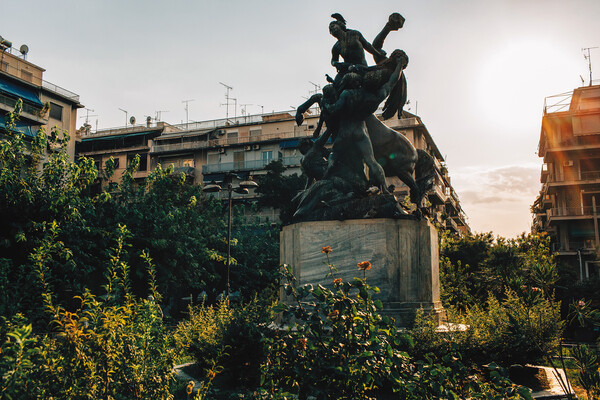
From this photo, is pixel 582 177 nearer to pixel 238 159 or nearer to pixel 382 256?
pixel 238 159

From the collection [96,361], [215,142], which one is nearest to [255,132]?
[215,142]

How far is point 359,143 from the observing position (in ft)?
26.6

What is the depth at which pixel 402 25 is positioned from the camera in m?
8.20

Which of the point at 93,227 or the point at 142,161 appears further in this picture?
the point at 142,161

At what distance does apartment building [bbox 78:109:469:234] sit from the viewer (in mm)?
→ 47000

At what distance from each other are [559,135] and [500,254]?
80.1 ft

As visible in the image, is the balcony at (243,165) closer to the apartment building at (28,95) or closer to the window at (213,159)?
the window at (213,159)

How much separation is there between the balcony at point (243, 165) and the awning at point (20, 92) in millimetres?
15314

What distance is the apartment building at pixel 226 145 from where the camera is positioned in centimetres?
4700

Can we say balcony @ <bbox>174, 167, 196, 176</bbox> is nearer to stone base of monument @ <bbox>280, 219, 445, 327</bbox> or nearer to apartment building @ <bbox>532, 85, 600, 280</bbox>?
apartment building @ <bbox>532, 85, 600, 280</bbox>

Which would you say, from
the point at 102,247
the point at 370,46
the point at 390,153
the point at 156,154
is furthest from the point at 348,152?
the point at 156,154

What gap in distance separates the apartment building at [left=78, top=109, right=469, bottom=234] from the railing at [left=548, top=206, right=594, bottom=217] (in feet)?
30.6

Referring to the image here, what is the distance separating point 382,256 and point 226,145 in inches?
1725

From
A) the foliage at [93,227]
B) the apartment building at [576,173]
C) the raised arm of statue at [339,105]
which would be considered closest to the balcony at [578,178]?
the apartment building at [576,173]
